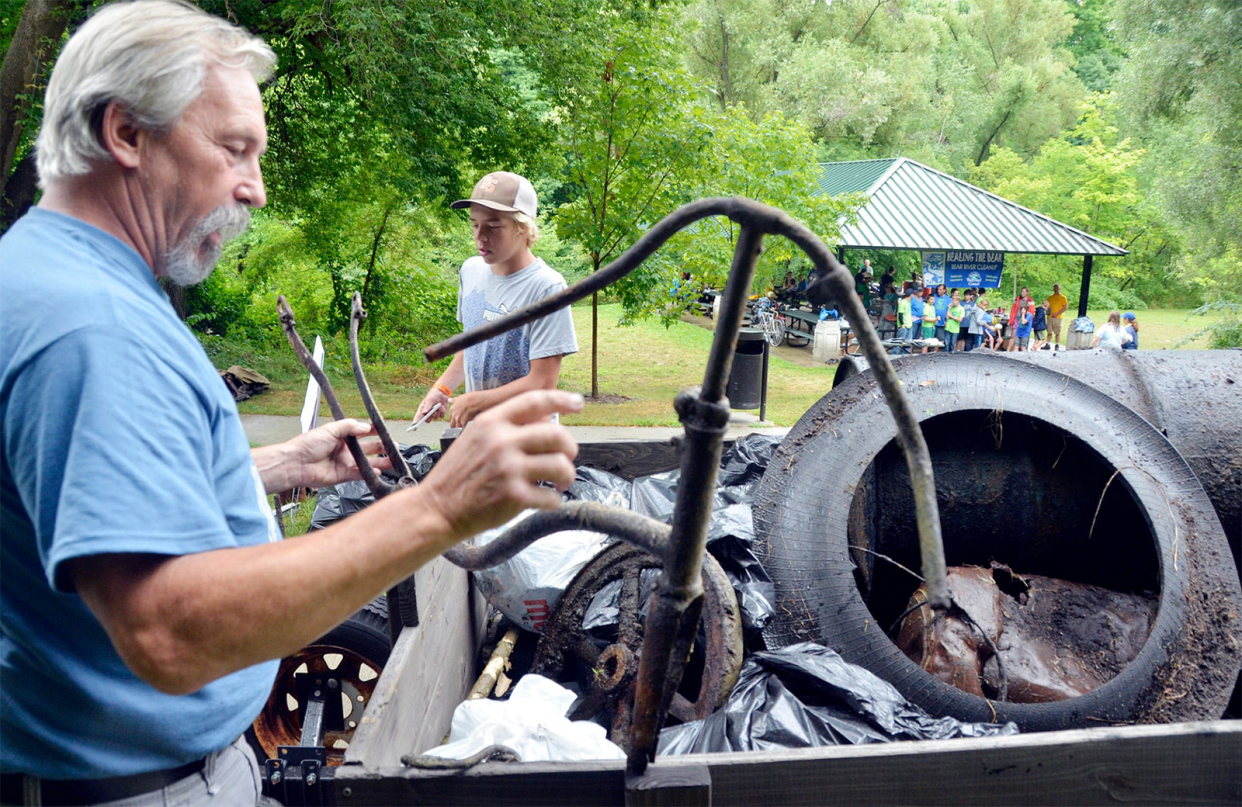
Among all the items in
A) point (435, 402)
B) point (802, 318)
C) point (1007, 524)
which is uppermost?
point (435, 402)

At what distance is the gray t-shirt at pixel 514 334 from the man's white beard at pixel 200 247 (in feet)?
6.31

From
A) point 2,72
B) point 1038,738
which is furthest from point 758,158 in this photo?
point 1038,738

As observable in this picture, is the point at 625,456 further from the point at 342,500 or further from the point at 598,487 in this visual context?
the point at 342,500

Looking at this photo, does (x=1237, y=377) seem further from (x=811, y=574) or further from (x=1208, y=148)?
(x=1208, y=148)

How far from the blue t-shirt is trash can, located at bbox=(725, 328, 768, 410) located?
8.05m

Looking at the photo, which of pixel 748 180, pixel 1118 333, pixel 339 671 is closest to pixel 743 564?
pixel 339 671

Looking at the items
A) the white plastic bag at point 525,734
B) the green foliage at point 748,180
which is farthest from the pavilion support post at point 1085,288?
the white plastic bag at point 525,734

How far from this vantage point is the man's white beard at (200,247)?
117cm

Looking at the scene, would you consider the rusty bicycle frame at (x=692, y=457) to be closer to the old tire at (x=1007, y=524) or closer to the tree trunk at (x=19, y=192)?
the old tire at (x=1007, y=524)

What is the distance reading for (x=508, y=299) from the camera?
131 inches

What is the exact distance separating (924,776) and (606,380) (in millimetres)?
12743

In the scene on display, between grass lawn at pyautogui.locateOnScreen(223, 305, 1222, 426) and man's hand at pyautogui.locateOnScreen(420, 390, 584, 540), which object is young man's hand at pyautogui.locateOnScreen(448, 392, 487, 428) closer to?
man's hand at pyautogui.locateOnScreen(420, 390, 584, 540)

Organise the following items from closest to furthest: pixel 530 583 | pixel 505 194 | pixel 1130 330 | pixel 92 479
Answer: pixel 92 479 → pixel 530 583 → pixel 505 194 → pixel 1130 330

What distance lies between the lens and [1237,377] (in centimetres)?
296
